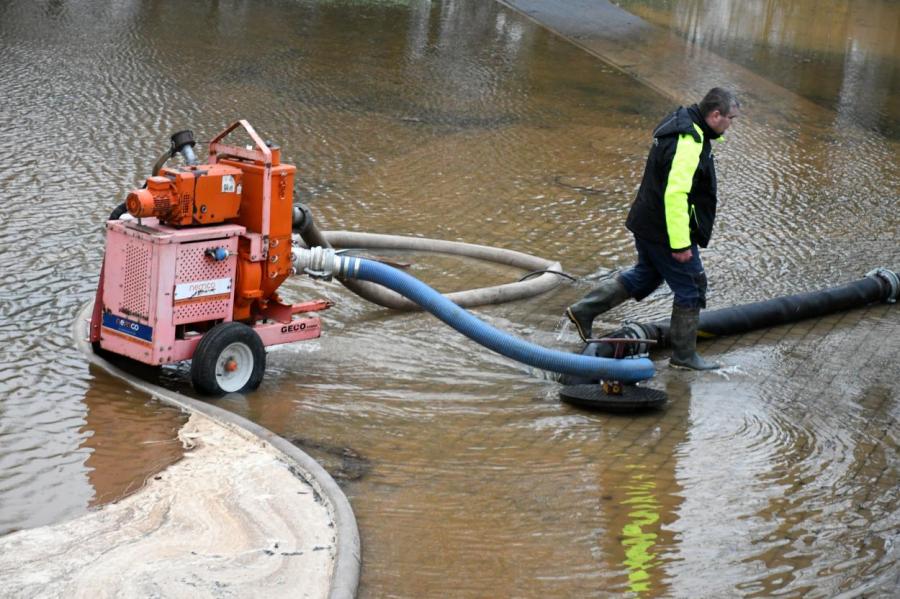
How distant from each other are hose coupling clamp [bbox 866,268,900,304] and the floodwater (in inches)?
5.2

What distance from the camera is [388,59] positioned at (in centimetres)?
1410

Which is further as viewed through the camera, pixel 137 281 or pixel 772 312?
pixel 772 312

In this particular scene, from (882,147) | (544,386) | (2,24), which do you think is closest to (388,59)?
(2,24)

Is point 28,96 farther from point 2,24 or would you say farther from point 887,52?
point 887,52

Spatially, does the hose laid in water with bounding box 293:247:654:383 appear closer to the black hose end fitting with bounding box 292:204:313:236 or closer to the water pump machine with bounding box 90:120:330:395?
the black hose end fitting with bounding box 292:204:313:236

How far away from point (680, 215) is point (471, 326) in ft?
4.11

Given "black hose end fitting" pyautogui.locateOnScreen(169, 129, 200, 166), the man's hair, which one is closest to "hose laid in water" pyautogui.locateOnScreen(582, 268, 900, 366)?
the man's hair

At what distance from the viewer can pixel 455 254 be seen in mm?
8062

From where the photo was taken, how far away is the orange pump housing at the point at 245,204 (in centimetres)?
546

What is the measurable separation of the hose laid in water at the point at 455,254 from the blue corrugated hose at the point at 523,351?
77cm

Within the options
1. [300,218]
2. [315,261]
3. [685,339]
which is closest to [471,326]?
[315,261]

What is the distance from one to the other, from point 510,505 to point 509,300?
9.22 ft

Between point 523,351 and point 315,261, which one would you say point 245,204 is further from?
point 523,351

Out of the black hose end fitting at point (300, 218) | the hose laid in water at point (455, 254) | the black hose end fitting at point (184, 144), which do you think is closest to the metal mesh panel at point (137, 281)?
the black hose end fitting at point (184, 144)
